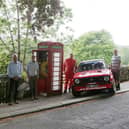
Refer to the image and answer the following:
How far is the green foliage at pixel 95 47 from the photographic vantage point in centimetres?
3726

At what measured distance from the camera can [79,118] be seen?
668 centimetres

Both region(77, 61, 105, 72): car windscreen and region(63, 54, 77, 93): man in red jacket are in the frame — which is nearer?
region(77, 61, 105, 72): car windscreen

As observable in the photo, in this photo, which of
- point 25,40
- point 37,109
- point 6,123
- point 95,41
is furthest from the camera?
point 95,41

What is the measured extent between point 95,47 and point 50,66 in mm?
28882

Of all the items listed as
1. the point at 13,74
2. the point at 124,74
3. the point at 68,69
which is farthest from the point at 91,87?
the point at 124,74

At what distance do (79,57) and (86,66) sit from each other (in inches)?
992

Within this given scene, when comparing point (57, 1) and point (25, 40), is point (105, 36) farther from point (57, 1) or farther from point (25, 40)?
point (25, 40)

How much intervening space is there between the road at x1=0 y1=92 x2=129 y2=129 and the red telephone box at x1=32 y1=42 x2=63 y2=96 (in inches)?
98.2

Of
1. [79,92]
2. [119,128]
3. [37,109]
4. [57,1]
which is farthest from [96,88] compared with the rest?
[57,1]

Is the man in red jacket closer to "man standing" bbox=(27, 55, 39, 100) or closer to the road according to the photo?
"man standing" bbox=(27, 55, 39, 100)

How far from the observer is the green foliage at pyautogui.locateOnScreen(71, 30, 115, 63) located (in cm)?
3726

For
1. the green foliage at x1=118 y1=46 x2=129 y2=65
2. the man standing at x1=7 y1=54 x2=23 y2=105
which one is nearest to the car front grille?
the man standing at x1=7 y1=54 x2=23 y2=105

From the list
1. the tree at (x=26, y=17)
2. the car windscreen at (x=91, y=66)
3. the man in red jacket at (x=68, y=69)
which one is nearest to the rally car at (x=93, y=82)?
the car windscreen at (x=91, y=66)

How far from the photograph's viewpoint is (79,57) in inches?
1452
